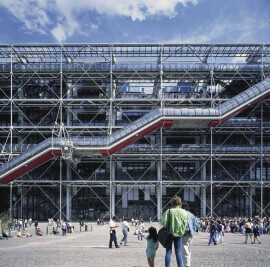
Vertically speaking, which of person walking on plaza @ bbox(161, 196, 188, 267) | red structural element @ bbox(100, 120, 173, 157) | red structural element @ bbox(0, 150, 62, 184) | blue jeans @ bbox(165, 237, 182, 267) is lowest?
blue jeans @ bbox(165, 237, 182, 267)

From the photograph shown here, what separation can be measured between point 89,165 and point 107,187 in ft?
7.72

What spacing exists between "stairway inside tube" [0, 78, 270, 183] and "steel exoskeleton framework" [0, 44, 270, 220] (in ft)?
6.24

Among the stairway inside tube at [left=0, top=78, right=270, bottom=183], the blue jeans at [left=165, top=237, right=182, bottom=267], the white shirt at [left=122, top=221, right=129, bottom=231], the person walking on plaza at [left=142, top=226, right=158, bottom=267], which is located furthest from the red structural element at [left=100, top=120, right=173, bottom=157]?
the blue jeans at [left=165, top=237, right=182, bottom=267]

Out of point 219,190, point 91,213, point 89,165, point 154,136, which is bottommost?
point 91,213

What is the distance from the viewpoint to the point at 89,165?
31.0 meters

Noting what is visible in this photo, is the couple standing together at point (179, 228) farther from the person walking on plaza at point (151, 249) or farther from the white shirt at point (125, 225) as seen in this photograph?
the white shirt at point (125, 225)

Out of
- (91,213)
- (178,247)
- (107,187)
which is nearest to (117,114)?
(107,187)

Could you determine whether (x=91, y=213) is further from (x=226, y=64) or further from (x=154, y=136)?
(x=226, y=64)

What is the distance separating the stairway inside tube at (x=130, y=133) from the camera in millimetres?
25062

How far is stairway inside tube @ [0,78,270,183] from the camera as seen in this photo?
25062mm

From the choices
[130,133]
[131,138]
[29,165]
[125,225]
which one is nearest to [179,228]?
[125,225]

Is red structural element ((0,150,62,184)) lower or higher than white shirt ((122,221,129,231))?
higher

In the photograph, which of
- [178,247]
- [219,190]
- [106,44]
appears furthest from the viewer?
Result: [219,190]

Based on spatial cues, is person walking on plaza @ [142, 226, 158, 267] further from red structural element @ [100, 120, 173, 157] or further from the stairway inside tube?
red structural element @ [100, 120, 173, 157]
